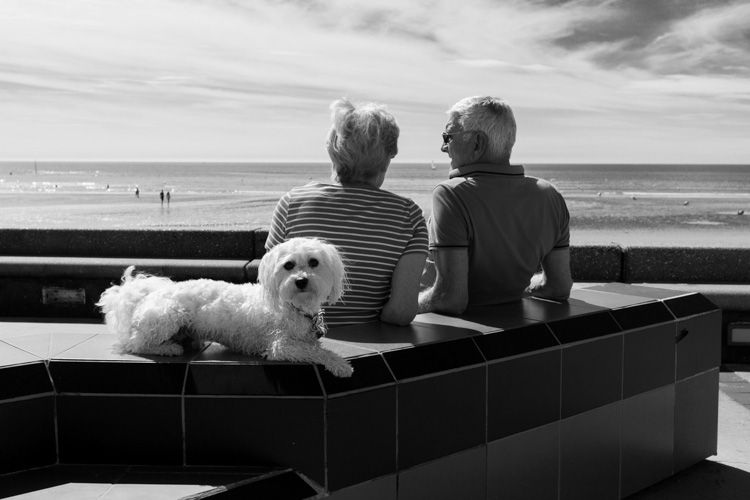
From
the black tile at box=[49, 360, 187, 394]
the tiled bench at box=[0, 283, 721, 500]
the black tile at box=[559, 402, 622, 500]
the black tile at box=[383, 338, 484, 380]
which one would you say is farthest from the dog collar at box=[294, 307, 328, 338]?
the black tile at box=[559, 402, 622, 500]

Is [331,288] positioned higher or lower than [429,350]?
higher

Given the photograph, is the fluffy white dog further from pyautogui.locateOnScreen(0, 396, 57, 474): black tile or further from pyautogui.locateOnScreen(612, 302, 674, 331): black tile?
pyautogui.locateOnScreen(612, 302, 674, 331): black tile

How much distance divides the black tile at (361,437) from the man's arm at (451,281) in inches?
34.1

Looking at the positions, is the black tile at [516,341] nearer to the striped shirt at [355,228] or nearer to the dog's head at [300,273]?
the striped shirt at [355,228]

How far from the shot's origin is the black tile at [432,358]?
94.8 inches

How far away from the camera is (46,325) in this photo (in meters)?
6.70

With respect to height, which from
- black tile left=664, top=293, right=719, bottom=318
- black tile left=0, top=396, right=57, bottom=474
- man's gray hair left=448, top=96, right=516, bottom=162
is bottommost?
black tile left=0, top=396, right=57, bottom=474

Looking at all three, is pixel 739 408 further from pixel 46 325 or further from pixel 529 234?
pixel 46 325

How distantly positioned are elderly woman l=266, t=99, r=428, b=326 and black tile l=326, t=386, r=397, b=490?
1.87 ft

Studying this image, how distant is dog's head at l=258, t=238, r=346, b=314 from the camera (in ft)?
7.24

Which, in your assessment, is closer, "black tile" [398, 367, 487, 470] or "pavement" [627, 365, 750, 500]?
"black tile" [398, 367, 487, 470]

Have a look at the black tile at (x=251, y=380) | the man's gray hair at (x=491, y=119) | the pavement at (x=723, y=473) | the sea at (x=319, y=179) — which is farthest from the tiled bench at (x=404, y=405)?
the sea at (x=319, y=179)

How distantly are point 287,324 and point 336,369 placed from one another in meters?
0.20

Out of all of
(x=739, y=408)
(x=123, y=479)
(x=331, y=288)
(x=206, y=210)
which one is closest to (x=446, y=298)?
(x=331, y=288)
